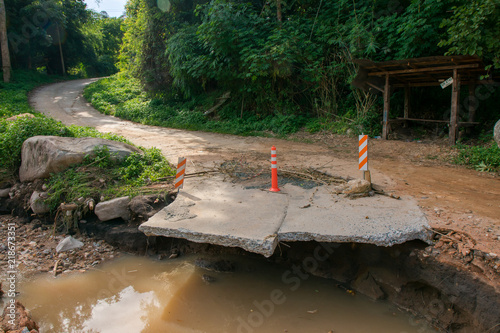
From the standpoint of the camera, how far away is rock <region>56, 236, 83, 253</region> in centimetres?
591

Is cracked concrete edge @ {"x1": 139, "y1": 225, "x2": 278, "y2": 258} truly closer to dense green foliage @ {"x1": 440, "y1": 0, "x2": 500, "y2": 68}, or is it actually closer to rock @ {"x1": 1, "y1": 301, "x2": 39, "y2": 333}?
rock @ {"x1": 1, "y1": 301, "x2": 39, "y2": 333}

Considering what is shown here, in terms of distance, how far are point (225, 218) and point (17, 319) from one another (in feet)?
9.17

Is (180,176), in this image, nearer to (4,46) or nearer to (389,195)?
(389,195)

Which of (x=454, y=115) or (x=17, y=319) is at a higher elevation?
(x=454, y=115)

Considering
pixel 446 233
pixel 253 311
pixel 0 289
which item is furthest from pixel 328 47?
pixel 0 289

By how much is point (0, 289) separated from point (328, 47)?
12.9m

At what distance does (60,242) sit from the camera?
19.8 ft

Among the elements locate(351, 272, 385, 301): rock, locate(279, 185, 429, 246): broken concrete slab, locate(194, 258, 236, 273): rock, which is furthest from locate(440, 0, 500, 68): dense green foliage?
locate(194, 258, 236, 273): rock

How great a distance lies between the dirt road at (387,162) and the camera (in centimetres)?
498

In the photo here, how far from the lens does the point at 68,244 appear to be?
5.97m

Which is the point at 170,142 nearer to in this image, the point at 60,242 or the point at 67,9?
the point at 60,242

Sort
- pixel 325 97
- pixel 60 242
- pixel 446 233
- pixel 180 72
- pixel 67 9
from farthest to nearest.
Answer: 1. pixel 67 9
2. pixel 180 72
3. pixel 325 97
4. pixel 60 242
5. pixel 446 233

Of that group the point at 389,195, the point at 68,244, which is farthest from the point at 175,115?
the point at 389,195

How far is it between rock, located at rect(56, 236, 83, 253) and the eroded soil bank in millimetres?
111
